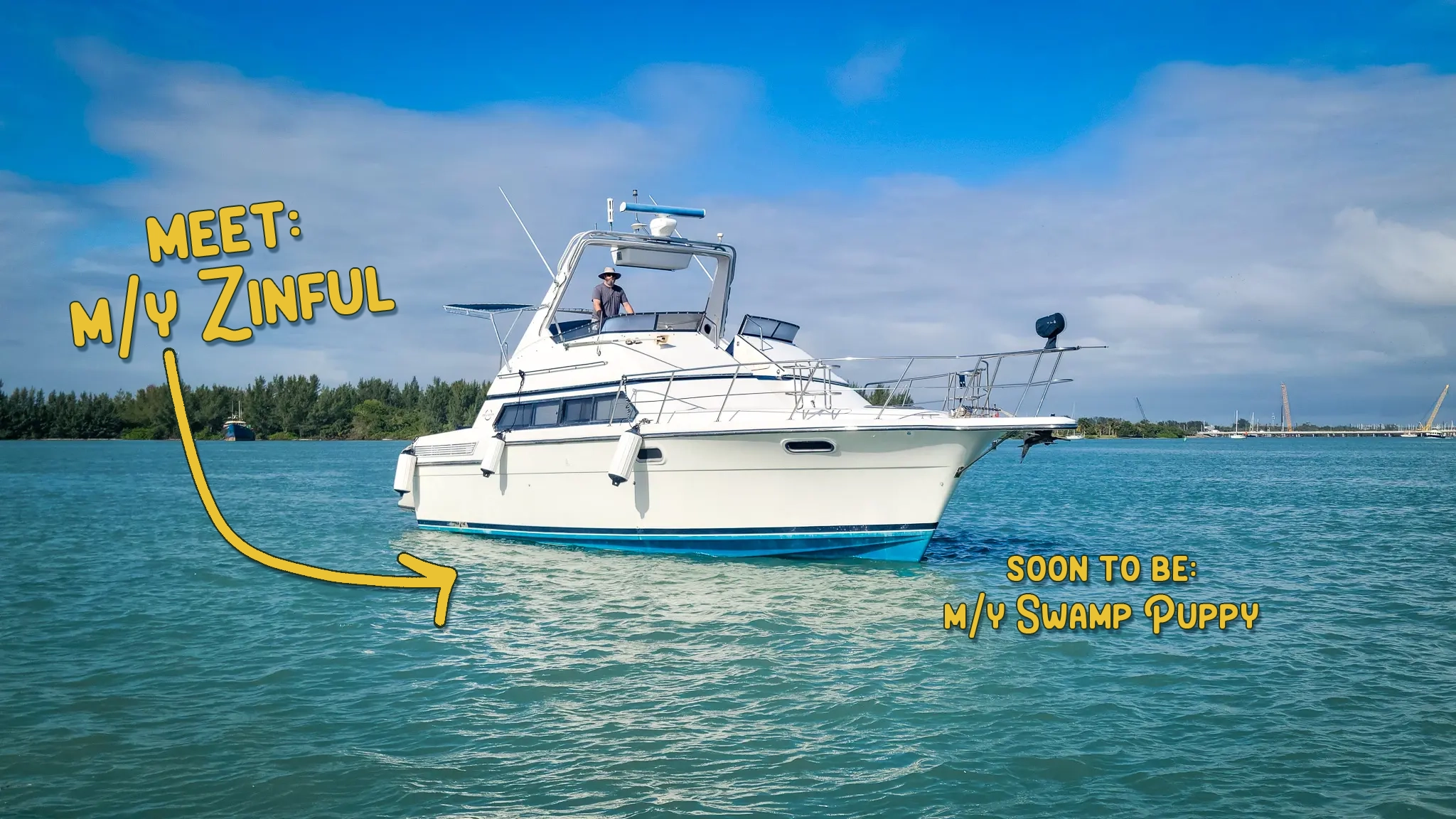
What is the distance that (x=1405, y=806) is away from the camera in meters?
6.09

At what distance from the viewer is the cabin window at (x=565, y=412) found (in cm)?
1569

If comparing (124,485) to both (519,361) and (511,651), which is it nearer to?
(519,361)

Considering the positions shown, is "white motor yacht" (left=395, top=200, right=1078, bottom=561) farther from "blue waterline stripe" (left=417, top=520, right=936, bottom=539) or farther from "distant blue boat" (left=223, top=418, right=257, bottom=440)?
"distant blue boat" (left=223, top=418, right=257, bottom=440)

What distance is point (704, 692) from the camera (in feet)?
27.9

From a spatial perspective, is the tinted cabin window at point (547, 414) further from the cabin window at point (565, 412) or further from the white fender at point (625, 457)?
the white fender at point (625, 457)

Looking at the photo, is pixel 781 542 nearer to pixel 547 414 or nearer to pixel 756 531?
pixel 756 531

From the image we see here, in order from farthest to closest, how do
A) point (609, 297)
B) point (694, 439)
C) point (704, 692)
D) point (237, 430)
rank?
1. point (237, 430)
2. point (609, 297)
3. point (694, 439)
4. point (704, 692)

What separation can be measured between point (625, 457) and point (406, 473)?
301 inches

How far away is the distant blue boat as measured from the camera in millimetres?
104312

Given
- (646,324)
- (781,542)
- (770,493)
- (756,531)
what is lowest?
(781,542)

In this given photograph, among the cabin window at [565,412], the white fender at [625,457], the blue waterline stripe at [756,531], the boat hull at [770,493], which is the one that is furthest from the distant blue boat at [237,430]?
the white fender at [625,457]

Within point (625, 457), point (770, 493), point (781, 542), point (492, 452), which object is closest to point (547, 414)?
point (492, 452)

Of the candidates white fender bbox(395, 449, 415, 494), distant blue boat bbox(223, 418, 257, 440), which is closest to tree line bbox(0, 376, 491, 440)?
distant blue boat bbox(223, 418, 257, 440)

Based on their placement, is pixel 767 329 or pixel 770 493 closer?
pixel 770 493
